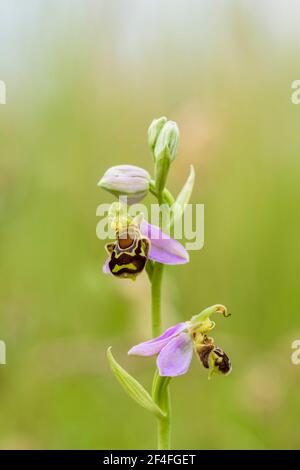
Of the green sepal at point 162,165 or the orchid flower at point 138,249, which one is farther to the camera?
the green sepal at point 162,165

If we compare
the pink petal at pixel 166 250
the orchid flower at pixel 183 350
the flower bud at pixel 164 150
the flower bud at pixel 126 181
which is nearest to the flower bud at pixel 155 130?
the flower bud at pixel 164 150

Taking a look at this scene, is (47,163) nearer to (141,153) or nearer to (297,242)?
(141,153)

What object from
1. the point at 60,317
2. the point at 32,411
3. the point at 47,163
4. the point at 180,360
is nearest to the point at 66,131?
the point at 47,163

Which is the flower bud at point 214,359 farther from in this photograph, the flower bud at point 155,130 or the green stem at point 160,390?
the flower bud at point 155,130

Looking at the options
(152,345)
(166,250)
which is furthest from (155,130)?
(152,345)

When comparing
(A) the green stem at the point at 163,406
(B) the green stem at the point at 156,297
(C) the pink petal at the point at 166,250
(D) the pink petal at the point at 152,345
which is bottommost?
(A) the green stem at the point at 163,406
